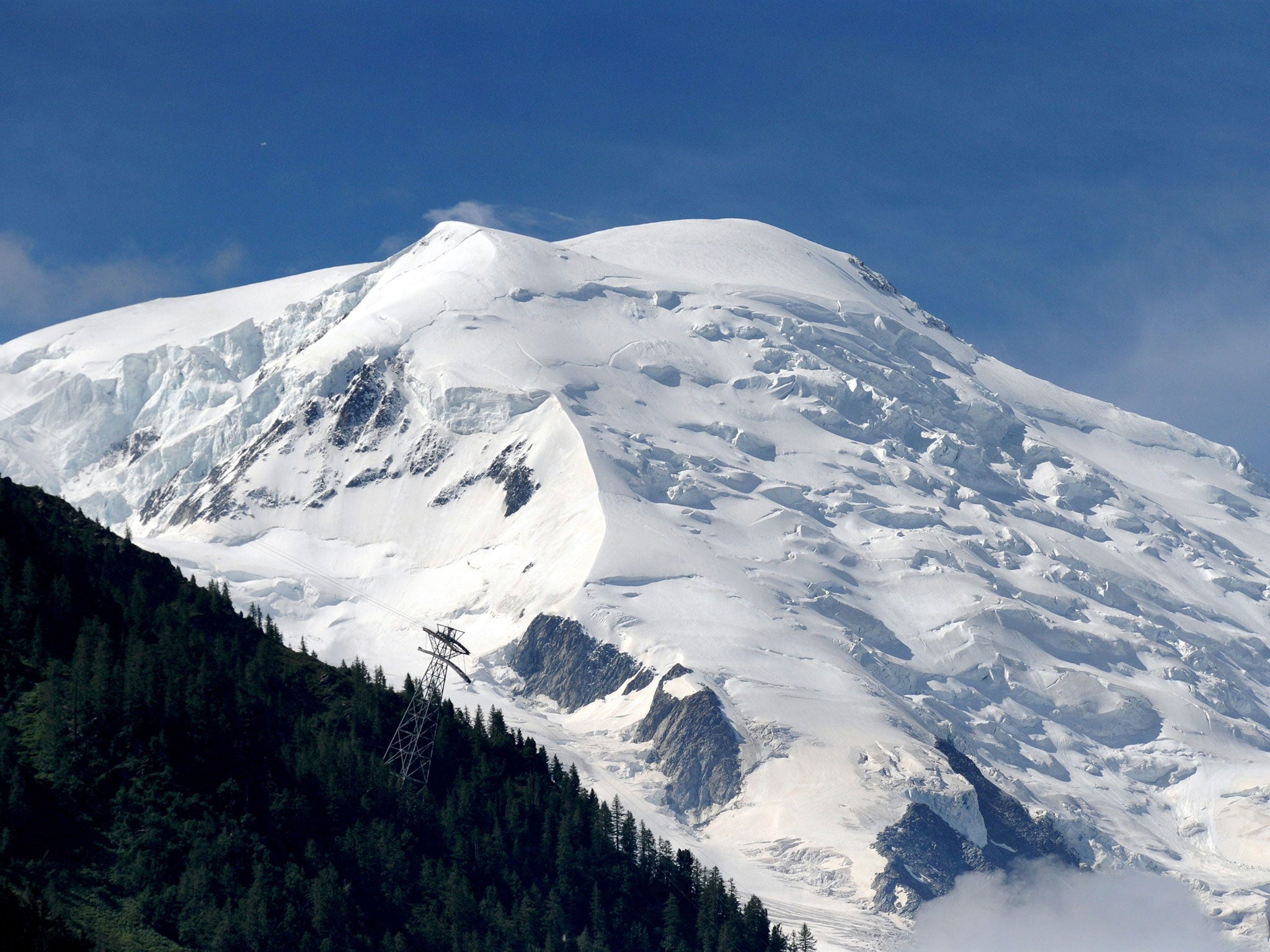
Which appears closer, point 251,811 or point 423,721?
point 251,811

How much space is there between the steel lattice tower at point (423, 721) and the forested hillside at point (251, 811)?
78.1 inches

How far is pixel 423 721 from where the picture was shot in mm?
183375

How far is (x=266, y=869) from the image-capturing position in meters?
153

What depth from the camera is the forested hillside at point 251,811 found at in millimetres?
145500

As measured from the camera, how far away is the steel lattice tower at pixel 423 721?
601ft

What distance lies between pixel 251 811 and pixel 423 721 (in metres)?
25.3

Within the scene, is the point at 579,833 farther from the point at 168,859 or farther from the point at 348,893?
the point at 168,859

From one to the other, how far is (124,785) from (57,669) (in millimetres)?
15060

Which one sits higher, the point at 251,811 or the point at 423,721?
the point at 423,721

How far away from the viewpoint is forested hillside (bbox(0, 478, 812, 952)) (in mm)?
145500

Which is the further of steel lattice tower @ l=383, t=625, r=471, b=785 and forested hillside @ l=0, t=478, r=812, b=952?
steel lattice tower @ l=383, t=625, r=471, b=785

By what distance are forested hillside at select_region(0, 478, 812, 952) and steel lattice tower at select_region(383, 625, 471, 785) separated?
198 cm

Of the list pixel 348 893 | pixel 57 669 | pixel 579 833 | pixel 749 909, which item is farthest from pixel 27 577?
pixel 749 909

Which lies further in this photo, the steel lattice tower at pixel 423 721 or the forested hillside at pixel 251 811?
the steel lattice tower at pixel 423 721
